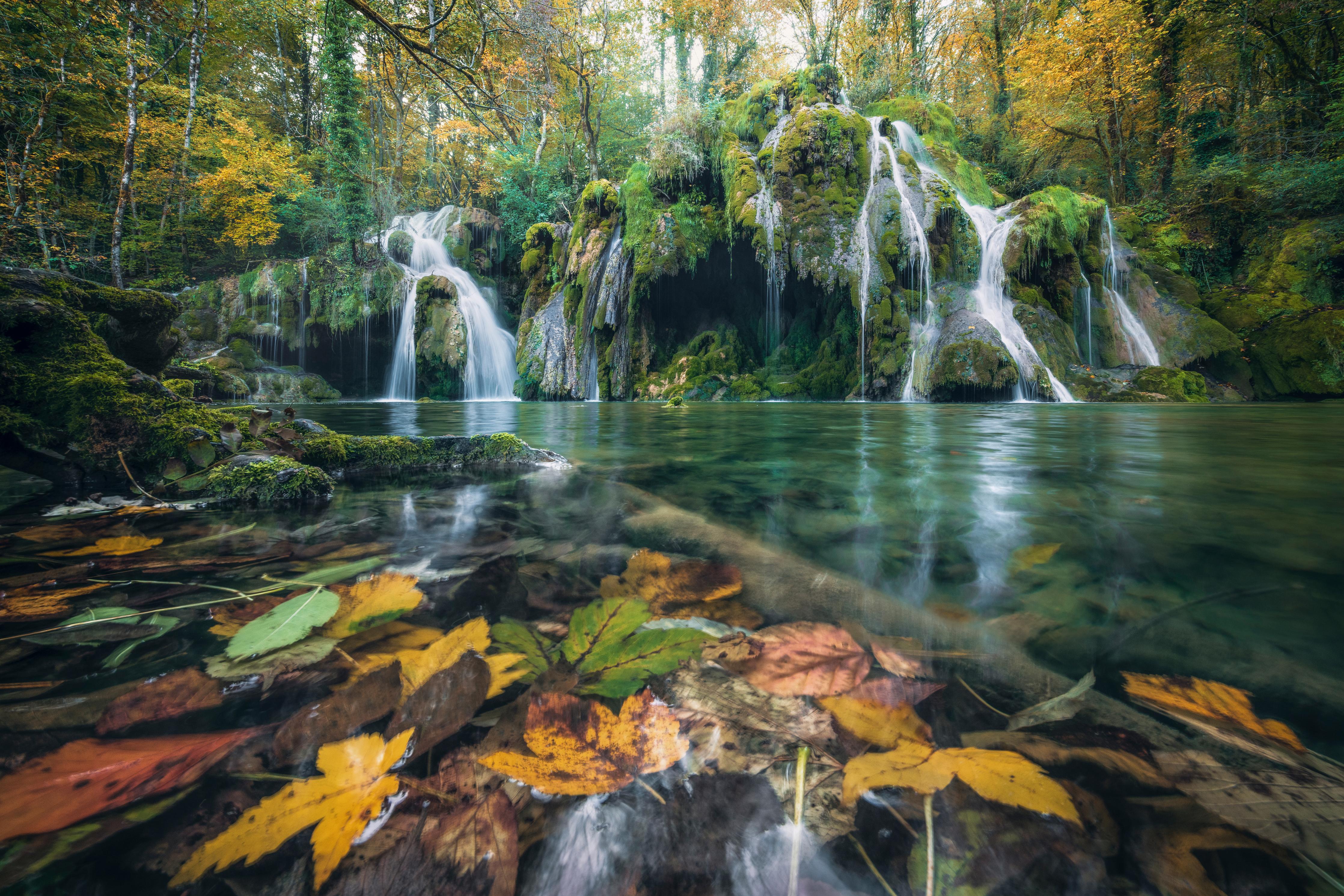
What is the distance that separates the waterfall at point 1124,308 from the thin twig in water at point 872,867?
52.6 feet

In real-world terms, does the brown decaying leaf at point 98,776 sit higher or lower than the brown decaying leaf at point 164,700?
higher

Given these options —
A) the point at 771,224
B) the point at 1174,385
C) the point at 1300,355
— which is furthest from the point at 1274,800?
the point at 1300,355

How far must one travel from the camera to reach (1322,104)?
12875 mm

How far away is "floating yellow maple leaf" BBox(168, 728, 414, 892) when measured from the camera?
1.60ft

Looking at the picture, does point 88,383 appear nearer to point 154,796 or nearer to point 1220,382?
point 154,796

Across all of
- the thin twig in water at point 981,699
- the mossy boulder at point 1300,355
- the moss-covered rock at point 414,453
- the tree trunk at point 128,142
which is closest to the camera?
the thin twig in water at point 981,699

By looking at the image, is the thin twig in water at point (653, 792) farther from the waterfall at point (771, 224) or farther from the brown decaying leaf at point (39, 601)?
the waterfall at point (771, 224)

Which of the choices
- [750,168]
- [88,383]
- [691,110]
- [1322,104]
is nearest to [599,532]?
[88,383]

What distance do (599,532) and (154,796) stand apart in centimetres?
127

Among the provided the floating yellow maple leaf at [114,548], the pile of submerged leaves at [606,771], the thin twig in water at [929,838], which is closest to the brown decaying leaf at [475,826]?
the pile of submerged leaves at [606,771]

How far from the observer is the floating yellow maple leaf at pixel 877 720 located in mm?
685

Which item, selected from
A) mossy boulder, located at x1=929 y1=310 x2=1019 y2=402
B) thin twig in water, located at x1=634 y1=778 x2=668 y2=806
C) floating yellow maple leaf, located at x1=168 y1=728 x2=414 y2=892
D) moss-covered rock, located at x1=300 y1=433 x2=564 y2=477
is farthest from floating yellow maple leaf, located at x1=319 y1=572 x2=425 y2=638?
mossy boulder, located at x1=929 y1=310 x2=1019 y2=402

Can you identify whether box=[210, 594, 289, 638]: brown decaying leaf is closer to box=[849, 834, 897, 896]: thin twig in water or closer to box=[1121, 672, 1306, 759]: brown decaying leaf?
box=[849, 834, 897, 896]: thin twig in water

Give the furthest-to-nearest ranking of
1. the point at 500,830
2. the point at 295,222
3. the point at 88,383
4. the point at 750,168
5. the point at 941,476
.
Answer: the point at 295,222
the point at 750,168
the point at 941,476
the point at 88,383
the point at 500,830
